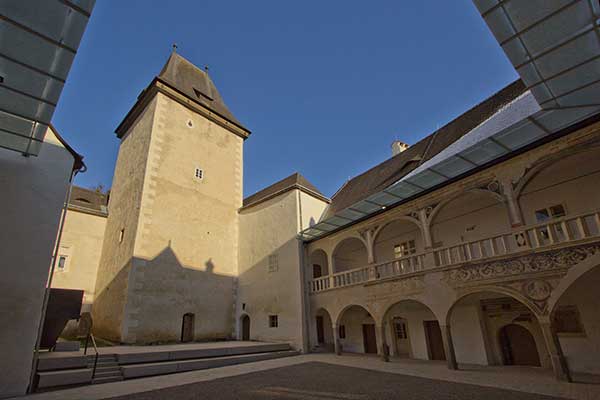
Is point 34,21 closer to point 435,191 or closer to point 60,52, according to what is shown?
point 60,52

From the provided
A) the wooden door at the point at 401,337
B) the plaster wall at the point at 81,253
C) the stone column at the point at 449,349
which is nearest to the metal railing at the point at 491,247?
the stone column at the point at 449,349

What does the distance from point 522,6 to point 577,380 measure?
7.69 m

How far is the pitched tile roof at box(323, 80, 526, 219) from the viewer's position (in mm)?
11406

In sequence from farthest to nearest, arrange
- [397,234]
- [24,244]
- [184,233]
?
1. [184,233]
2. [397,234]
3. [24,244]

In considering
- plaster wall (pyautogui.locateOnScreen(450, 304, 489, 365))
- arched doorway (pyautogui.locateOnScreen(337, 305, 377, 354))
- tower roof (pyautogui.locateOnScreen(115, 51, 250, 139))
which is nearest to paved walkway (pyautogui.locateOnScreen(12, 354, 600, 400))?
plaster wall (pyautogui.locateOnScreen(450, 304, 489, 365))

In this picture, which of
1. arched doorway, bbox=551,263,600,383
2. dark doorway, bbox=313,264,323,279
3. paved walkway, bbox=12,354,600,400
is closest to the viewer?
paved walkway, bbox=12,354,600,400

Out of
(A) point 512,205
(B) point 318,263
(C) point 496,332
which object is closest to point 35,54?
(A) point 512,205

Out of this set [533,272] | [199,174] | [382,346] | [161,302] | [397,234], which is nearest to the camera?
[533,272]

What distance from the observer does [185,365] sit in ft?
30.7

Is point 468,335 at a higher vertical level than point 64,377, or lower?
higher

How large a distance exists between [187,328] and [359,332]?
7961 mm

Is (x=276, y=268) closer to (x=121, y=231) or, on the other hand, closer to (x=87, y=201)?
(x=121, y=231)

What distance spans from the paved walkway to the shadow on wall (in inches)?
195

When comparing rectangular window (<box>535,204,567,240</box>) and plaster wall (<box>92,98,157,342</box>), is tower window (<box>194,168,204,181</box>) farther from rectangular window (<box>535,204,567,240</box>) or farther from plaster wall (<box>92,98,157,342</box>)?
rectangular window (<box>535,204,567,240</box>)
